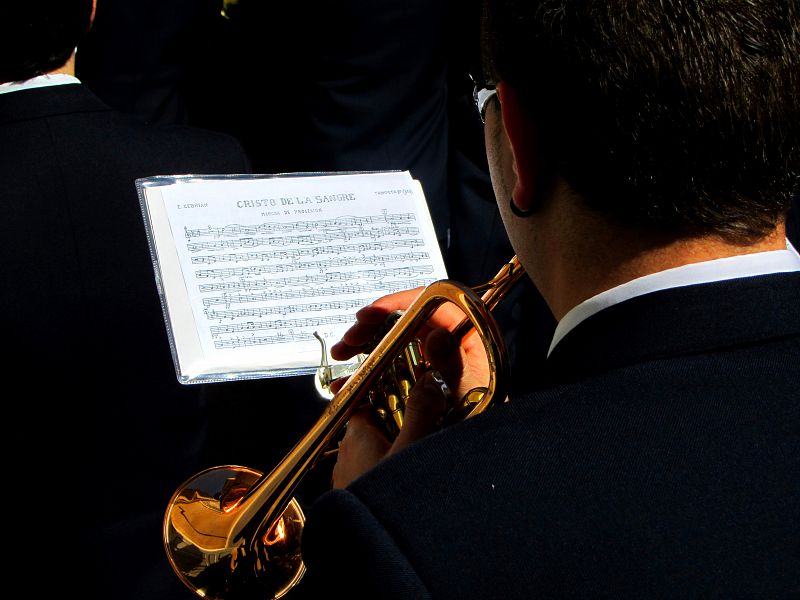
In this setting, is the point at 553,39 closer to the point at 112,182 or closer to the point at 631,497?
the point at 631,497

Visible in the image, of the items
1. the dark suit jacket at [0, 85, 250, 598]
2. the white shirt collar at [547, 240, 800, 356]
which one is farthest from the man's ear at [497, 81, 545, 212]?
the dark suit jacket at [0, 85, 250, 598]

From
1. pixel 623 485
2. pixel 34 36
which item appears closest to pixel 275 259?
pixel 34 36

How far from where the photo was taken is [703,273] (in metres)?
0.90

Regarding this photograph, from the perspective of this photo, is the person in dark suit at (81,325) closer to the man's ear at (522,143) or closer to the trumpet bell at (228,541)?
the trumpet bell at (228,541)

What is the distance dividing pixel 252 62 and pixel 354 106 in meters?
0.40

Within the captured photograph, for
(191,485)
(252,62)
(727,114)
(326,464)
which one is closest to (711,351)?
(727,114)

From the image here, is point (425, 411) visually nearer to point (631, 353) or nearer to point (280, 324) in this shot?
point (631, 353)

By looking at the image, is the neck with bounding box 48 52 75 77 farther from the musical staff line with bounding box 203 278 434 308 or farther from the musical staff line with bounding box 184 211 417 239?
the musical staff line with bounding box 203 278 434 308

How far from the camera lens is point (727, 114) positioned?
88 centimetres

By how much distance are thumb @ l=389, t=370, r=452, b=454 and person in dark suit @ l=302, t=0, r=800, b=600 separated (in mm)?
185

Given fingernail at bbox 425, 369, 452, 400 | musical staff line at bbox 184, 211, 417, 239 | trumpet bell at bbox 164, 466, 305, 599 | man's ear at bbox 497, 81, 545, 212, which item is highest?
man's ear at bbox 497, 81, 545, 212

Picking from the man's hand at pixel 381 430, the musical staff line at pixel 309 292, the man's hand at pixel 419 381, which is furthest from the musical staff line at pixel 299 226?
the man's hand at pixel 381 430

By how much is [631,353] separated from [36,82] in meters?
1.24

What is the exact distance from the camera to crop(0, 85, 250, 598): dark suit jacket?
1557mm
